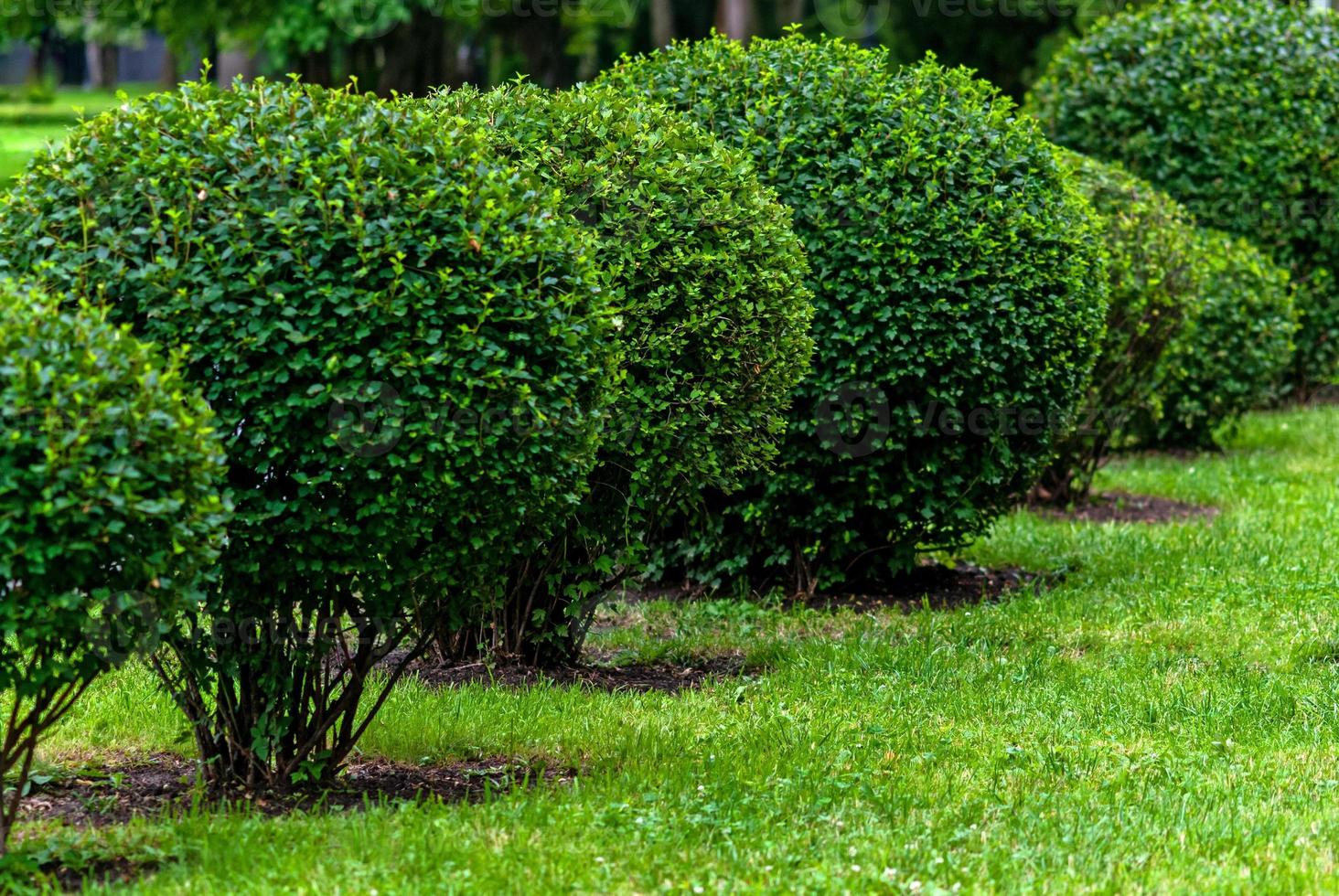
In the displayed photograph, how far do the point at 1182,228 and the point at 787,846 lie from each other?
7.49 meters

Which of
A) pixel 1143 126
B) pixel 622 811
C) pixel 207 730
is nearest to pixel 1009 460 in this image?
pixel 622 811

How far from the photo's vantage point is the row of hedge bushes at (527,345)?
447 cm

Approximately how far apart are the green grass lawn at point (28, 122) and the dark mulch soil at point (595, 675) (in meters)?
19.9

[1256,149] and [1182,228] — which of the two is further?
[1256,149]

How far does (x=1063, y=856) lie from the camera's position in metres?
4.47

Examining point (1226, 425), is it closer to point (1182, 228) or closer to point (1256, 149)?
point (1256, 149)

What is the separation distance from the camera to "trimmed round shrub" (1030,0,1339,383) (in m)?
12.8

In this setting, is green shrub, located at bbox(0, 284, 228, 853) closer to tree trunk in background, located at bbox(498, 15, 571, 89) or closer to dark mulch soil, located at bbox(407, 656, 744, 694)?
dark mulch soil, located at bbox(407, 656, 744, 694)

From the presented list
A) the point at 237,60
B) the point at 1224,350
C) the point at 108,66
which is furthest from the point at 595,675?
the point at 108,66

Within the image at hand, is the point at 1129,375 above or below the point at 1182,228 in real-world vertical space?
below

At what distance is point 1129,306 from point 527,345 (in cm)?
584

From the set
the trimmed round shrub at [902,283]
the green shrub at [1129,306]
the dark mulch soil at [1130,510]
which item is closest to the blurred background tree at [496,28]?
the green shrub at [1129,306]

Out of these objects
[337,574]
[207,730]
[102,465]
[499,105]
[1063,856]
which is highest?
[499,105]

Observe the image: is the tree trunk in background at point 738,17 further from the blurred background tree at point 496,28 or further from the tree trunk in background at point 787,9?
the tree trunk in background at point 787,9
